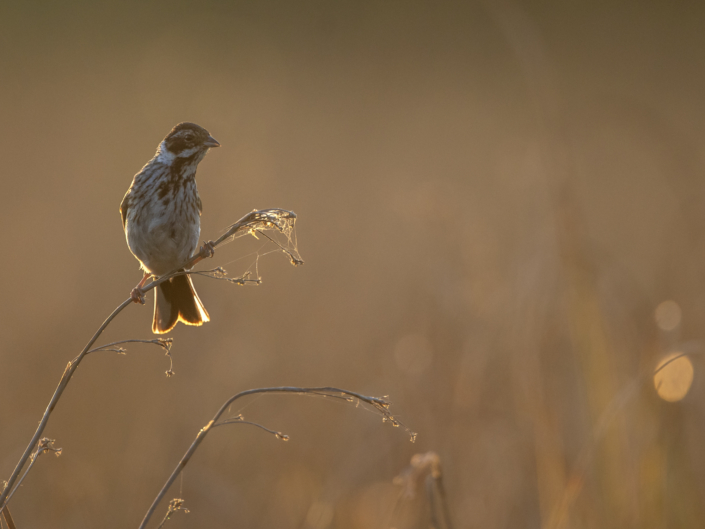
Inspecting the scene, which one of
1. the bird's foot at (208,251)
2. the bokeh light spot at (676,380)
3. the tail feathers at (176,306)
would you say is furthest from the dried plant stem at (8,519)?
the bokeh light spot at (676,380)

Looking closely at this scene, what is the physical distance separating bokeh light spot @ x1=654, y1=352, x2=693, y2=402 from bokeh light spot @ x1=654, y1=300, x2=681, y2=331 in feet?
0.61

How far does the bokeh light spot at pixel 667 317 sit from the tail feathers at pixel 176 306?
2046mm

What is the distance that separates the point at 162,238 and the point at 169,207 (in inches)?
6.6

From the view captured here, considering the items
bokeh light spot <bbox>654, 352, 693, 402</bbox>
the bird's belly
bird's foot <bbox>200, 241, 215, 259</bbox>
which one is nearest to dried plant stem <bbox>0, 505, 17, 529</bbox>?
bird's foot <bbox>200, 241, 215, 259</bbox>

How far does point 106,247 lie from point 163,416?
4.62m

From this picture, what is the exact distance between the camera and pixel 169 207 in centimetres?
327

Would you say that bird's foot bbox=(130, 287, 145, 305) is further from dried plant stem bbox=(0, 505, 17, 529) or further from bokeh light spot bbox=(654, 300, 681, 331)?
bokeh light spot bbox=(654, 300, 681, 331)

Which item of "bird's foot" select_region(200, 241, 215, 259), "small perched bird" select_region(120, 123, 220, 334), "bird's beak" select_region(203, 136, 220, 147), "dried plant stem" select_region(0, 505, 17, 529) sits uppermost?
"bird's beak" select_region(203, 136, 220, 147)

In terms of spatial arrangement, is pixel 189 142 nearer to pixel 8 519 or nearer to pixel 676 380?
pixel 8 519

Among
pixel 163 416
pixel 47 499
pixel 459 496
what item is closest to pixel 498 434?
pixel 459 496

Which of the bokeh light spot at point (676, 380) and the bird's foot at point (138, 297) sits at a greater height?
the bird's foot at point (138, 297)

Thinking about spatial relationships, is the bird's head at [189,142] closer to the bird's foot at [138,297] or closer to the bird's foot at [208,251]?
the bird's foot at [208,251]

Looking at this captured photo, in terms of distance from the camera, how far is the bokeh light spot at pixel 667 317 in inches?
107

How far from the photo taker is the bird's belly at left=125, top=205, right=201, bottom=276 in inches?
127
